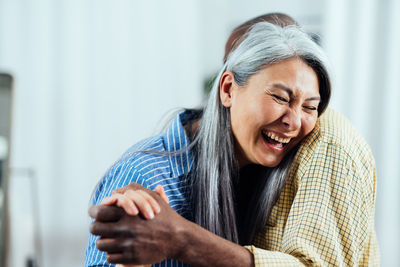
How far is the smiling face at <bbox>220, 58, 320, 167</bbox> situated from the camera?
969 mm

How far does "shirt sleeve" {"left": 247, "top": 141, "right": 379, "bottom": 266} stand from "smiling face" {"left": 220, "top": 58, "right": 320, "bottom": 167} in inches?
3.1

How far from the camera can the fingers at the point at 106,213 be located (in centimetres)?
76

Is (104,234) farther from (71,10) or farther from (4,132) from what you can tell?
(71,10)

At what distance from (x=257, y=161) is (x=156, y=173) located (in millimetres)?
237

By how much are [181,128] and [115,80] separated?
4.90ft

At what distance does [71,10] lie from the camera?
2455 millimetres

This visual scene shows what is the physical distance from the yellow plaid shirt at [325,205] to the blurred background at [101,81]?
1.42 m

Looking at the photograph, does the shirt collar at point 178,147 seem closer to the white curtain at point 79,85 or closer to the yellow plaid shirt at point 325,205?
the yellow plaid shirt at point 325,205

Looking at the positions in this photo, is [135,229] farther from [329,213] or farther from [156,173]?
[329,213]

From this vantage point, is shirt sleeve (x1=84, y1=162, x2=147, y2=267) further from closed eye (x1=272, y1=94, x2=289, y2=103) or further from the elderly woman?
closed eye (x1=272, y1=94, x2=289, y2=103)

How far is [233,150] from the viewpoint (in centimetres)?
109

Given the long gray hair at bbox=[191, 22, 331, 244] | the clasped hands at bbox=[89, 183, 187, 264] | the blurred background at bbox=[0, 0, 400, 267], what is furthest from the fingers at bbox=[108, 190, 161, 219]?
the blurred background at bbox=[0, 0, 400, 267]

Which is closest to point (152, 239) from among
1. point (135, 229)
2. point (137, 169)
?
point (135, 229)

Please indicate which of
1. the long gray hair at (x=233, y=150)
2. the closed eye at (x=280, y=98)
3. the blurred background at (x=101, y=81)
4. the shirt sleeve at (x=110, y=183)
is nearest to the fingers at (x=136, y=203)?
the shirt sleeve at (x=110, y=183)
